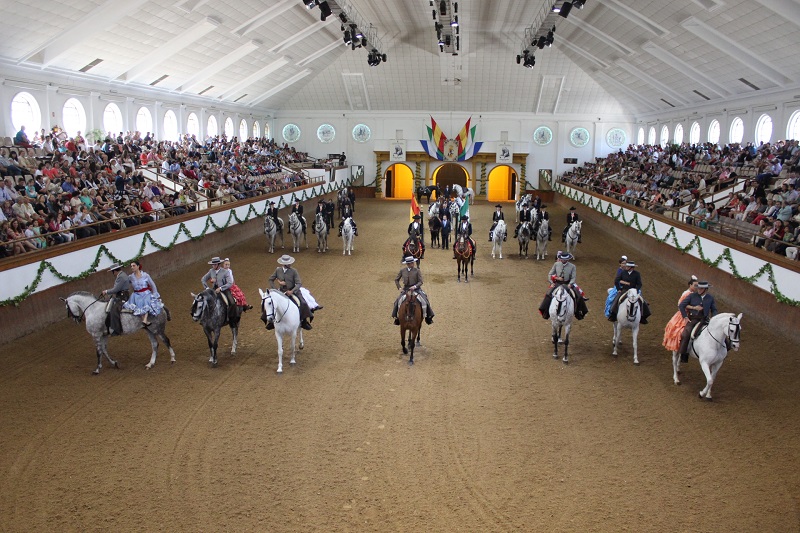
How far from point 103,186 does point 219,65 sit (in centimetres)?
1474

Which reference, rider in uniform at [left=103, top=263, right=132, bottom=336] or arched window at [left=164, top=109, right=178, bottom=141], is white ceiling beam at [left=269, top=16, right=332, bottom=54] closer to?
arched window at [left=164, top=109, right=178, bottom=141]

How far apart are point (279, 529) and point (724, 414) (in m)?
6.97

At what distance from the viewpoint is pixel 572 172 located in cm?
4847

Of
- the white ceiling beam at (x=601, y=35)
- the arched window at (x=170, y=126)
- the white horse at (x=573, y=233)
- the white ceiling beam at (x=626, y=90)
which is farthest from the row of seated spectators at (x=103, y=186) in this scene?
the white ceiling beam at (x=626, y=90)

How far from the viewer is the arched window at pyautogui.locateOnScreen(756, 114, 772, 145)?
28.3 metres

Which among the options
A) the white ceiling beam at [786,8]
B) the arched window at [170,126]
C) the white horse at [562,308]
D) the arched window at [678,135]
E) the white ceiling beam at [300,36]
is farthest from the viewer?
the arched window at [678,135]

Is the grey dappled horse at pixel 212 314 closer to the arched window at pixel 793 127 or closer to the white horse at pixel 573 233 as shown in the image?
the white horse at pixel 573 233

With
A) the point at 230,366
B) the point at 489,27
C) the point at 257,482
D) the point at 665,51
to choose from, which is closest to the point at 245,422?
the point at 257,482

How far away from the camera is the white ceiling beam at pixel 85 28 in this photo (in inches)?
810

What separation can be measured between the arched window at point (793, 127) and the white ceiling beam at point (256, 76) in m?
26.1

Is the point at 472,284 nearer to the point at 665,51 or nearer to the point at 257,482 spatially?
the point at 257,482

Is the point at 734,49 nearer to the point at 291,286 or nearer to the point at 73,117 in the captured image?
the point at 291,286

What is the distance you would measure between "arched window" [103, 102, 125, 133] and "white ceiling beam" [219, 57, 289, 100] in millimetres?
10130

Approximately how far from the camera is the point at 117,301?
35.8 ft
